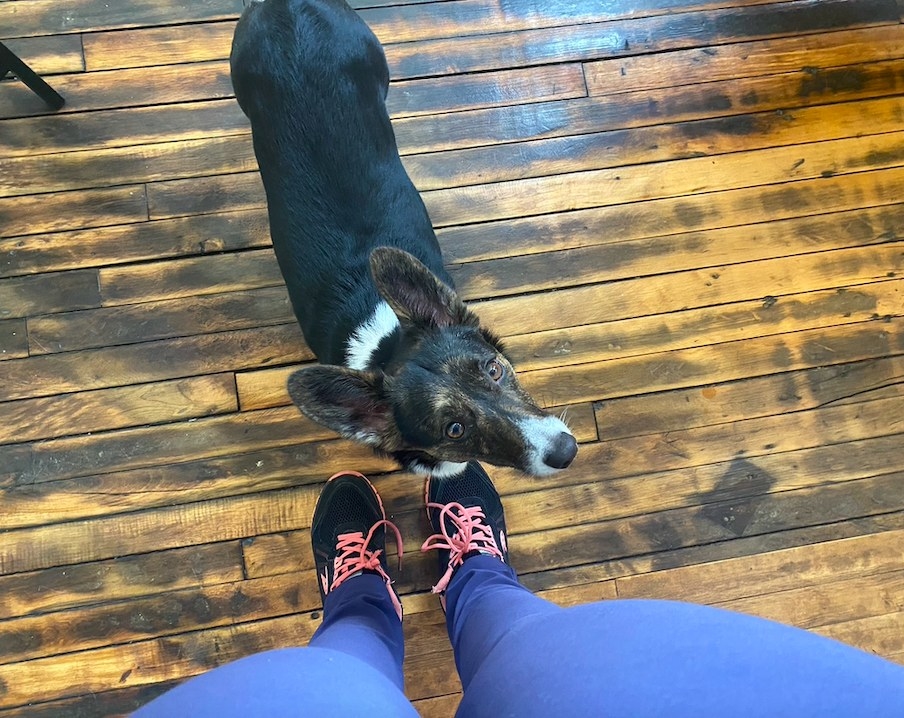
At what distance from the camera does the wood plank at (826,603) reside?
2.37 meters

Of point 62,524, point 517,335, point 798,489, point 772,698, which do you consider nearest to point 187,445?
point 62,524

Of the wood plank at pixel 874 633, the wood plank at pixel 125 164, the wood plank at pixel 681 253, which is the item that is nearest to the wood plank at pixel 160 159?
the wood plank at pixel 125 164

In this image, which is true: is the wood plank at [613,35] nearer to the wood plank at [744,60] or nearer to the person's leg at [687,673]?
the wood plank at [744,60]

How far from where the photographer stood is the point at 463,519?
7.50 ft

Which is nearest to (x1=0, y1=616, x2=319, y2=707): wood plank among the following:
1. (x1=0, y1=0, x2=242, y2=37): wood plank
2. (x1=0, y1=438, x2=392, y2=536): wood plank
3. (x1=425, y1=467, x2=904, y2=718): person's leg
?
(x1=0, y1=438, x2=392, y2=536): wood plank

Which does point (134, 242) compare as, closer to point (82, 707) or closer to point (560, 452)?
point (82, 707)

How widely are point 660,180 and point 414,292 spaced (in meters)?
1.39

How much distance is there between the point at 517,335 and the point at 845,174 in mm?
1550

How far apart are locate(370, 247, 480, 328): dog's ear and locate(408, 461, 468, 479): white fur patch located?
0.49 m

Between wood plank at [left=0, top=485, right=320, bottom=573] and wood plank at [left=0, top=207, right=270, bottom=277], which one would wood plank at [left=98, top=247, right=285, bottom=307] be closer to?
wood plank at [left=0, top=207, right=270, bottom=277]

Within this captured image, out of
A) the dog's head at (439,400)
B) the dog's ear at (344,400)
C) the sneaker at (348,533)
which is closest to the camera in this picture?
the dog's ear at (344,400)

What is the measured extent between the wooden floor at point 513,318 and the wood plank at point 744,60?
0.01 metres

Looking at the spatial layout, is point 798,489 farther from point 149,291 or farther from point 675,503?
point 149,291

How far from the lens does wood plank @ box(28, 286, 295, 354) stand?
244 centimetres
